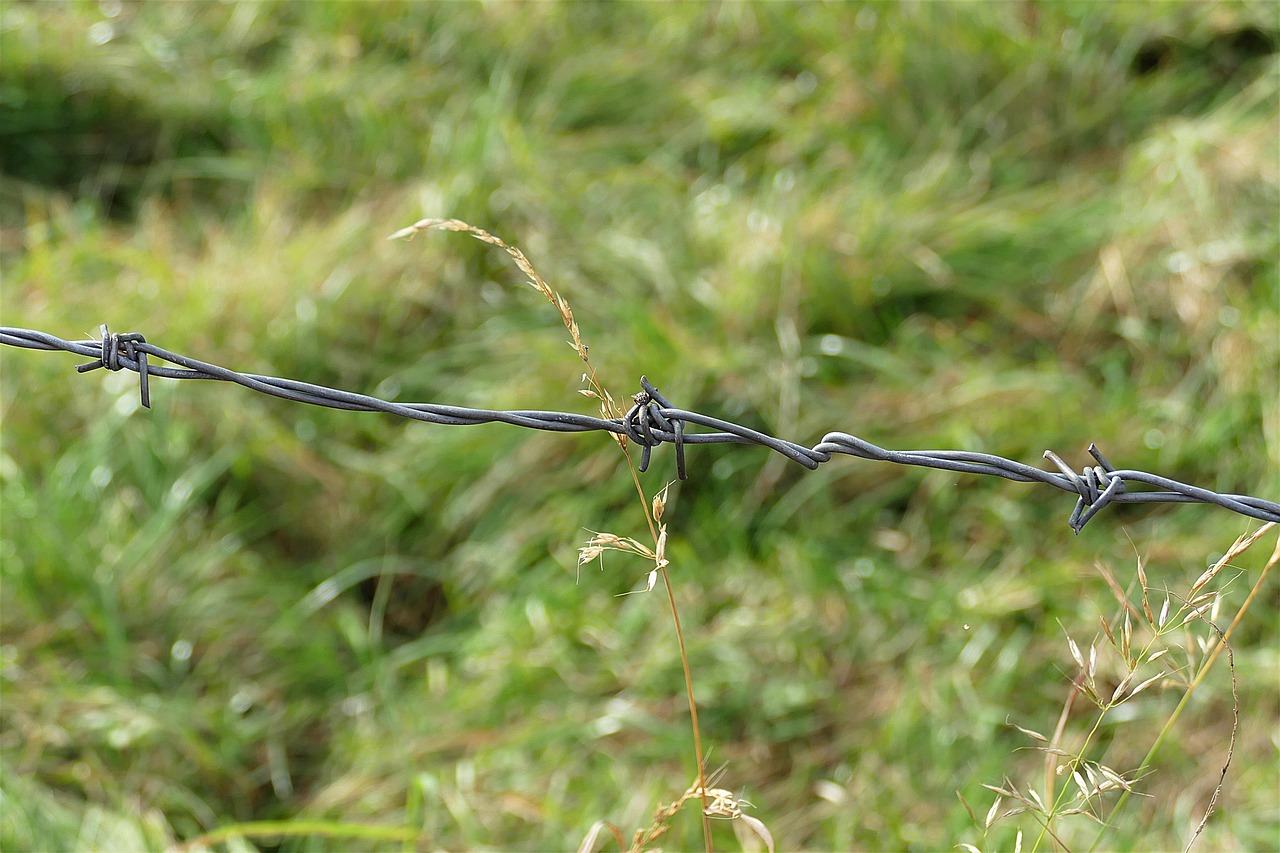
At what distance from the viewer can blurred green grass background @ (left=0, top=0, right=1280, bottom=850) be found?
1908mm

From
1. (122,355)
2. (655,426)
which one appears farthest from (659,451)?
(122,355)

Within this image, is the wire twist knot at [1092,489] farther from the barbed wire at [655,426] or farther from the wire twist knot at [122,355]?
the wire twist knot at [122,355]

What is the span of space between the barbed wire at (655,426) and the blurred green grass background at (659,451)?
81cm

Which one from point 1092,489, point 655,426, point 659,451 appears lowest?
point 659,451

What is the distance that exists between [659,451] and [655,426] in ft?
4.09

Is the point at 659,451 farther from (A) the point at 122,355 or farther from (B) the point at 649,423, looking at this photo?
(A) the point at 122,355

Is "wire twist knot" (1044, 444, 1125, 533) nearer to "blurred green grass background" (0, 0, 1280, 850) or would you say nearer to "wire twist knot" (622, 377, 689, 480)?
"wire twist knot" (622, 377, 689, 480)

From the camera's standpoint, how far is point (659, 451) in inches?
91.1

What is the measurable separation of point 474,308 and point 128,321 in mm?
836

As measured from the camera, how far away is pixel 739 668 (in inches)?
79.0

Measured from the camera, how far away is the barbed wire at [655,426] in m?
1.06

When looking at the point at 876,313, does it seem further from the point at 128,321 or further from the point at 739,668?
the point at 128,321

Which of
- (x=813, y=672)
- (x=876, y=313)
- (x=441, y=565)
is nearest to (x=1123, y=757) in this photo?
(x=813, y=672)

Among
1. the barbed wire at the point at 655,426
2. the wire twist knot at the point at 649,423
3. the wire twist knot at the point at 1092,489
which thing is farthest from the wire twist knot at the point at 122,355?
the wire twist knot at the point at 1092,489
